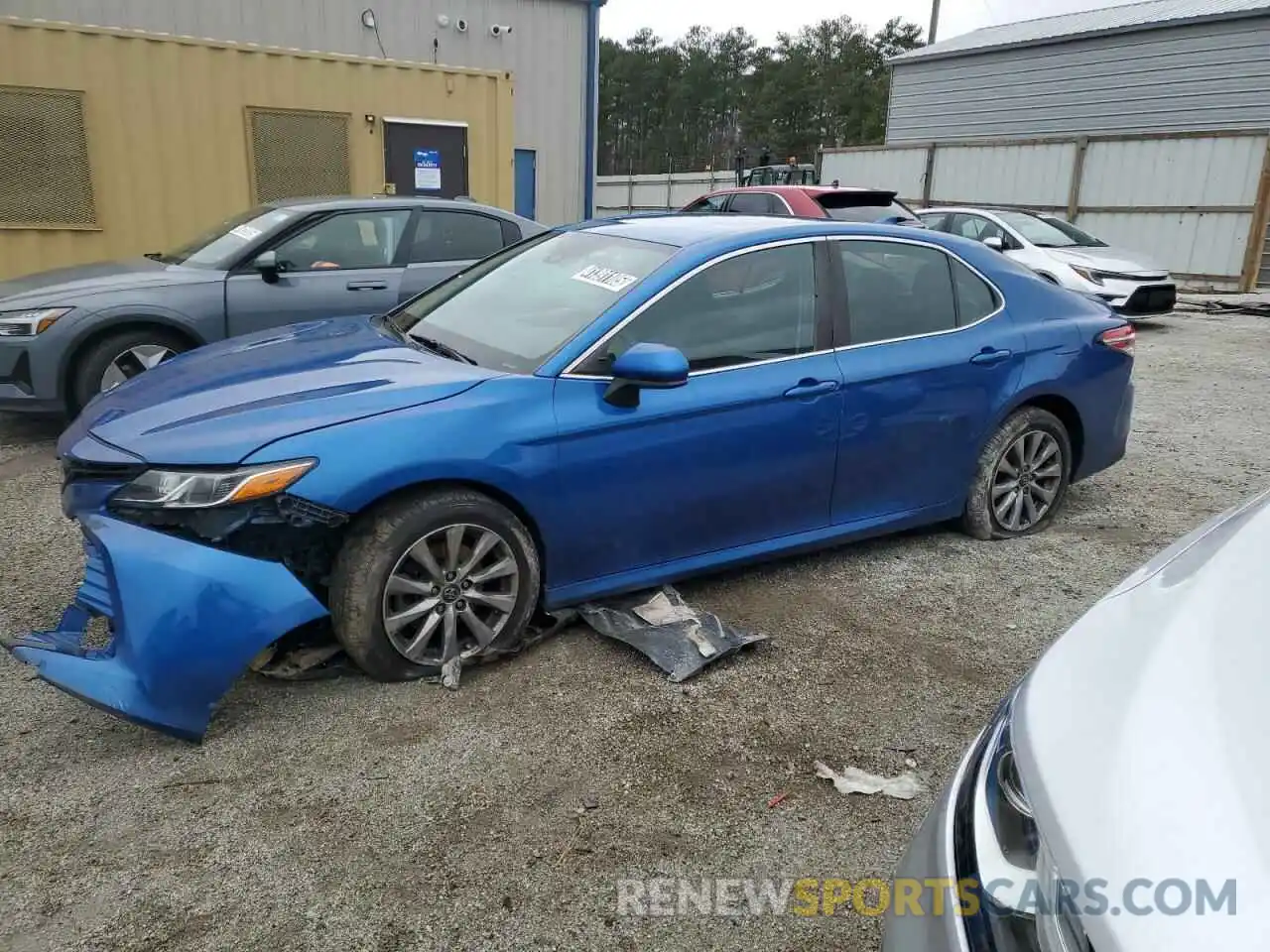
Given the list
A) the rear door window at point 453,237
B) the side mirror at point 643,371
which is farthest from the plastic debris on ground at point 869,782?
the rear door window at point 453,237

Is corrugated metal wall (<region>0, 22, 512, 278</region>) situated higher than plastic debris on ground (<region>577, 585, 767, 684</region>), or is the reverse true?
corrugated metal wall (<region>0, 22, 512, 278</region>)

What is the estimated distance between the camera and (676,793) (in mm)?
2736

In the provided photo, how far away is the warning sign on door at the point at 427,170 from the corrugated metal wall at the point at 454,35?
40cm

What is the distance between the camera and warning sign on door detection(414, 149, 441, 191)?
11.0 meters

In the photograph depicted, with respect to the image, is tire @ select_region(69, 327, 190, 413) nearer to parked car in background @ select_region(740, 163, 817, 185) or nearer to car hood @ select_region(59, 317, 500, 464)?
car hood @ select_region(59, 317, 500, 464)

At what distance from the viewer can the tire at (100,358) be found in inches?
225

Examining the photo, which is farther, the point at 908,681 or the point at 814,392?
the point at 814,392

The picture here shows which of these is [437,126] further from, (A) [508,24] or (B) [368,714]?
(B) [368,714]

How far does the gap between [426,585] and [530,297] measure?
4.46ft

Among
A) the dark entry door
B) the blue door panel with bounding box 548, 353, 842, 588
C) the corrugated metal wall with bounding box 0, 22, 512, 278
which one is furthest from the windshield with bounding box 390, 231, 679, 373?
the dark entry door

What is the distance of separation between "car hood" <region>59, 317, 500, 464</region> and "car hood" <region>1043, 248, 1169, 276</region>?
10.3 meters

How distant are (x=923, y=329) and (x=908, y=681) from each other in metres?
1.64

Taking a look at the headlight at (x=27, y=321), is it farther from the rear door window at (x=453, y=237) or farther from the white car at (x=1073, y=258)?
the white car at (x=1073, y=258)

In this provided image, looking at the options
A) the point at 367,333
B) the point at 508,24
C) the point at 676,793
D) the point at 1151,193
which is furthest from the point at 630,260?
the point at 1151,193
